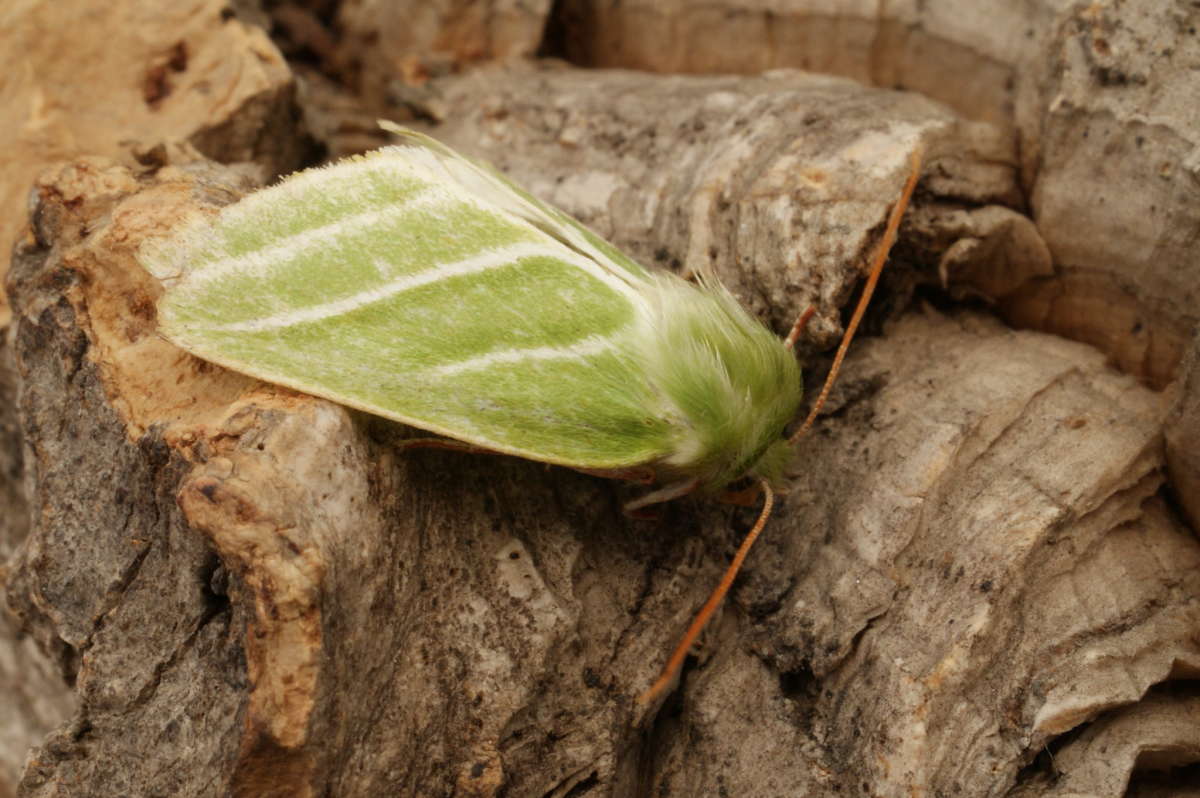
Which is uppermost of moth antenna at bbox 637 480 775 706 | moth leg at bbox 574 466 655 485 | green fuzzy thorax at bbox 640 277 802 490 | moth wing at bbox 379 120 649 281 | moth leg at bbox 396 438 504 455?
moth wing at bbox 379 120 649 281

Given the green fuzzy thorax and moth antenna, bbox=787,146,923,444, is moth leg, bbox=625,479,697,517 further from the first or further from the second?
moth antenna, bbox=787,146,923,444

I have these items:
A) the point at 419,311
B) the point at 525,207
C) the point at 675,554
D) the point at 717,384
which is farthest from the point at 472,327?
the point at 675,554

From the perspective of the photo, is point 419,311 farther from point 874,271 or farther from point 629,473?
point 874,271

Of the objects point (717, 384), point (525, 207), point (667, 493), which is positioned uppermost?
point (525, 207)

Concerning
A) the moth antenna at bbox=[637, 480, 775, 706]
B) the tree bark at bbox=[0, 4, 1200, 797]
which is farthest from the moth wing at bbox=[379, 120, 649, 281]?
the moth antenna at bbox=[637, 480, 775, 706]

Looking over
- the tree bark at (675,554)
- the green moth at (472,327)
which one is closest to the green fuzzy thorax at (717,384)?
the green moth at (472,327)

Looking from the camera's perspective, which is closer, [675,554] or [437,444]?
[437,444]

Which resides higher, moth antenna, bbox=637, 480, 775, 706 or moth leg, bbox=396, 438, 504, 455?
moth leg, bbox=396, 438, 504, 455

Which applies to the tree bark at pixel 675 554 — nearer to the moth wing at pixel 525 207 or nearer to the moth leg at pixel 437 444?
the moth leg at pixel 437 444
